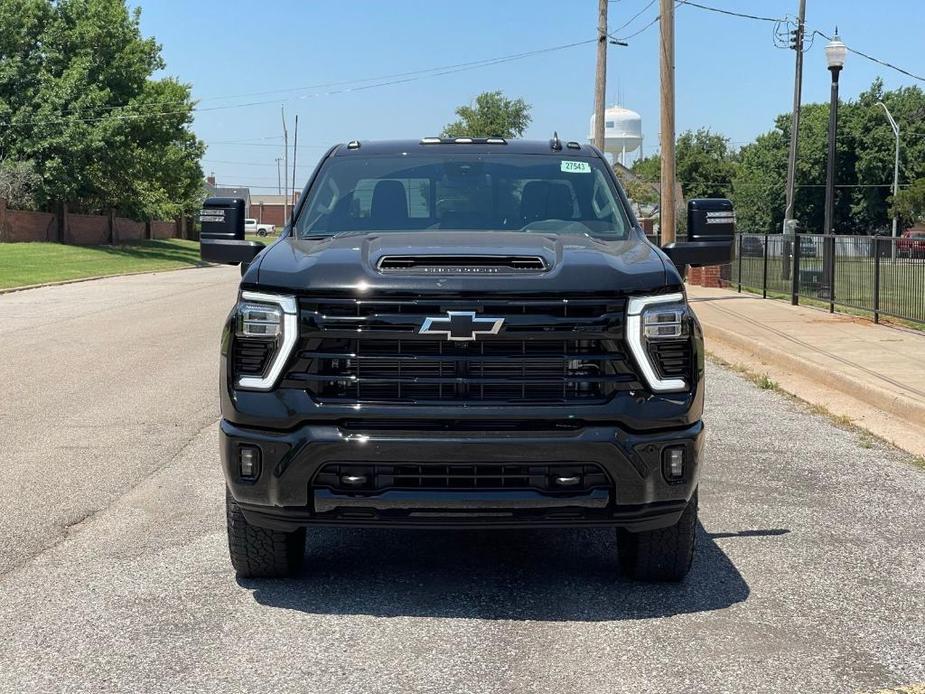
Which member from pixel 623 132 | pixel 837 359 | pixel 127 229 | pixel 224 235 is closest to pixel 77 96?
pixel 127 229

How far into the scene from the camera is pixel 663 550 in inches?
193

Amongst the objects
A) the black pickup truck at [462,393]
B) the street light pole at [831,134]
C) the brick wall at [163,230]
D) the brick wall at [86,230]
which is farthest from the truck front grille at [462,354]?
the brick wall at [163,230]

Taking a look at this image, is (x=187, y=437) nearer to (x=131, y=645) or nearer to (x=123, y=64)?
(x=131, y=645)

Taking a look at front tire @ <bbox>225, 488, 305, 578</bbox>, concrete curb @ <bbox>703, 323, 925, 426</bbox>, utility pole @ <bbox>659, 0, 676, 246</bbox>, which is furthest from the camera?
utility pole @ <bbox>659, 0, 676, 246</bbox>

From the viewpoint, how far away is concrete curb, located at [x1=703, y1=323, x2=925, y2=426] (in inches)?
364

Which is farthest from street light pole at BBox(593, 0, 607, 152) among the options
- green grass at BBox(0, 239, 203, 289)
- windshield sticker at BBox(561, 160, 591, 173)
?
windshield sticker at BBox(561, 160, 591, 173)

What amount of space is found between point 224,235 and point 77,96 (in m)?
45.3

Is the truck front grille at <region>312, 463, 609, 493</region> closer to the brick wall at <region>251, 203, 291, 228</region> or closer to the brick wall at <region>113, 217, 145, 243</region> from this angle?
the brick wall at <region>113, 217, 145, 243</region>

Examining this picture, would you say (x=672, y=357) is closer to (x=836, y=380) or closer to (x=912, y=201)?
(x=836, y=380)

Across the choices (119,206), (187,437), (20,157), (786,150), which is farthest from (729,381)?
(786,150)

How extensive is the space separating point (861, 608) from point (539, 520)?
1431mm

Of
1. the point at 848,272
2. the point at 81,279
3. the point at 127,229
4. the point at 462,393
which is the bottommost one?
the point at 81,279

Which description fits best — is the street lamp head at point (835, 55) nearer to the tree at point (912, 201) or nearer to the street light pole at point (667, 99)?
the street light pole at point (667, 99)

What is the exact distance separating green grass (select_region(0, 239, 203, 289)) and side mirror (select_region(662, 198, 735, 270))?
24.4 meters
